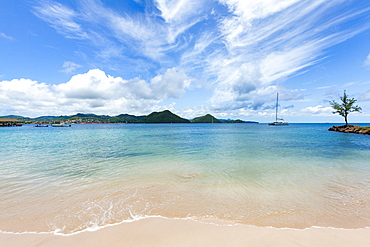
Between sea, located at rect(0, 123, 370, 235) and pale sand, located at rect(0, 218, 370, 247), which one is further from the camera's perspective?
sea, located at rect(0, 123, 370, 235)

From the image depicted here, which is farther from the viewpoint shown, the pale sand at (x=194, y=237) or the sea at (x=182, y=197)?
the sea at (x=182, y=197)

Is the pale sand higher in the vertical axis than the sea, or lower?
higher

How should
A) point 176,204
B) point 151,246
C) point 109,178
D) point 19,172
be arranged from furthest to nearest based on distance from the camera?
point 19,172 → point 109,178 → point 176,204 → point 151,246

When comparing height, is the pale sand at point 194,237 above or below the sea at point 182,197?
above

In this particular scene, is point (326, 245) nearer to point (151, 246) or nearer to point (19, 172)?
point (151, 246)

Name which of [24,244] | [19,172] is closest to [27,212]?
[24,244]

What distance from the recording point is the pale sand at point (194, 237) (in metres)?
4.40

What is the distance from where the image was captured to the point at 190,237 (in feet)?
15.4

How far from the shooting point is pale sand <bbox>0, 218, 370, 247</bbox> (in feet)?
14.4

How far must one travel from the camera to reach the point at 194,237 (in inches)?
184

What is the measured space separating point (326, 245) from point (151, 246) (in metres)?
4.56

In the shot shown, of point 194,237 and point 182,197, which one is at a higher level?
point 194,237

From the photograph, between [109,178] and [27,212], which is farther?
[109,178]

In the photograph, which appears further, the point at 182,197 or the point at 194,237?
the point at 182,197
